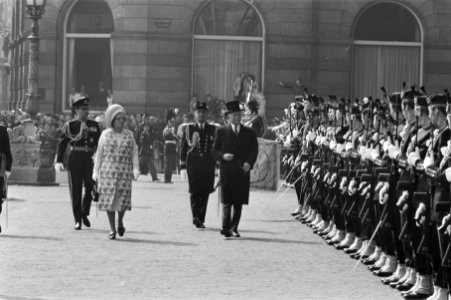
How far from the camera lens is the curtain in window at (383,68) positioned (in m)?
43.4

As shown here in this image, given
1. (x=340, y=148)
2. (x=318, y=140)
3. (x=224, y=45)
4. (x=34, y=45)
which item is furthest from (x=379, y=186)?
(x=224, y=45)

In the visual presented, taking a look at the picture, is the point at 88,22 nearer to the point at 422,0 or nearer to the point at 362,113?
the point at 422,0

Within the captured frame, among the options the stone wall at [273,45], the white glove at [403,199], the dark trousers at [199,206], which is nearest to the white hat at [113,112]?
the dark trousers at [199,206]

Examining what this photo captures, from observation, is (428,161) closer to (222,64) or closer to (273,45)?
(273,45)

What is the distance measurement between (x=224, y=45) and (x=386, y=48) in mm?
5248

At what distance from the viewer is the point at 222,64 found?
43.1 metres

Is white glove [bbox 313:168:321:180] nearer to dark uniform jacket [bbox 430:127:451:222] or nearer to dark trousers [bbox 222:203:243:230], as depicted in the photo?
dark trousers [bbox 222:203:243:230]

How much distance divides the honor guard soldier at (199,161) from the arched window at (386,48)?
22492 millimetres

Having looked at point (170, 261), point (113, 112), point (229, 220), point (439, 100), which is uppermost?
point (439, 100)

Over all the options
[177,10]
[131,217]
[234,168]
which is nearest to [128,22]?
[177,10]

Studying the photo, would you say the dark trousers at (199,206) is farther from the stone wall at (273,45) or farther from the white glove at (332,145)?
the stone wall at (273,45)

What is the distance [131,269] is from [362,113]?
3.73 m

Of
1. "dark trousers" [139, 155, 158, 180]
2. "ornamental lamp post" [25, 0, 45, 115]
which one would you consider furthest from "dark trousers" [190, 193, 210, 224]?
"dark trousers" [139, 155, 158, 180]

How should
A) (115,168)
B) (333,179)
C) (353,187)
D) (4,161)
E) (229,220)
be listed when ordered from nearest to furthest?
(353,187) < (333,179) < (4,161) < (115,168) < (229,220)
